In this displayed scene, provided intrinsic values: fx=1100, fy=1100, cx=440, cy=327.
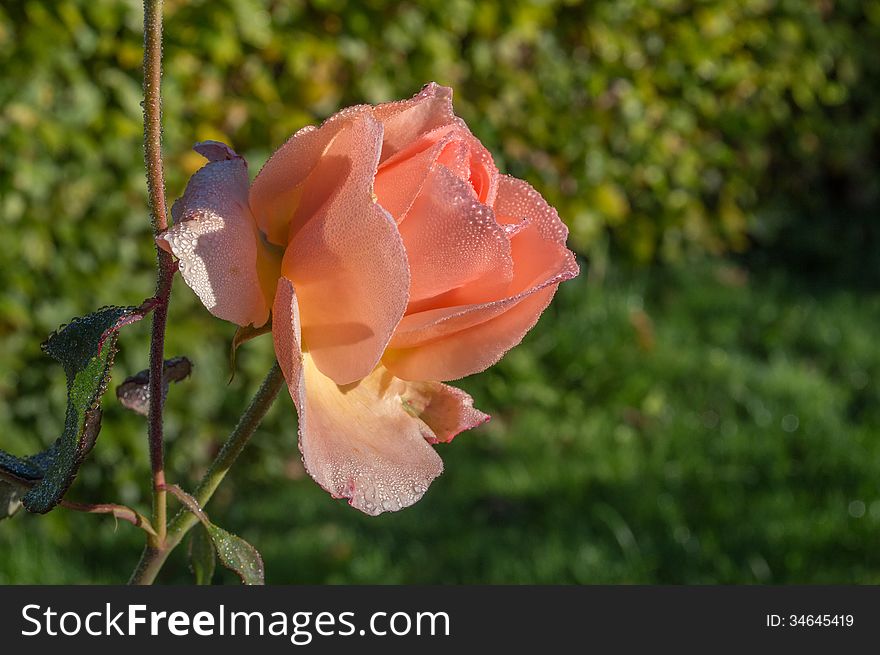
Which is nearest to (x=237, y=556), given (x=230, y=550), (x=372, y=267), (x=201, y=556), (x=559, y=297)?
(x=230, y=550)

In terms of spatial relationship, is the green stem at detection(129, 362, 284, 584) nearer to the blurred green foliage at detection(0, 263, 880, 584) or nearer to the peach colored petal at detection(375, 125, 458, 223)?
the peach colored petal at detection(375, 125, 458, 223)

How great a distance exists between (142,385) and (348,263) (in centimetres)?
27

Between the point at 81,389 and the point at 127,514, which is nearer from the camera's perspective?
the point at 81,389

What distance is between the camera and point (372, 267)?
0.51 metres

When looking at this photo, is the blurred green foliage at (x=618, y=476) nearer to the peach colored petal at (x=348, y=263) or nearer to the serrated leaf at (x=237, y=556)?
the serrated leaf at (x=237, y=556)

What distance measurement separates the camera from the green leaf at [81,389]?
1.68 ft

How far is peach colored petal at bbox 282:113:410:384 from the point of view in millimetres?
500

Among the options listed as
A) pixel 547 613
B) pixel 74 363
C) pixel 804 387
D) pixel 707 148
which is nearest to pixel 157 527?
pixel 74 363

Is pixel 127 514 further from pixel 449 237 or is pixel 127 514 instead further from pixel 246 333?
pixel 449 237

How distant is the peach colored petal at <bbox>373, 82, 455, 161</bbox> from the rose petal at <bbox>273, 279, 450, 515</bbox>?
0.09 m

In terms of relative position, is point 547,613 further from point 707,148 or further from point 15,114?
→ point 707,148

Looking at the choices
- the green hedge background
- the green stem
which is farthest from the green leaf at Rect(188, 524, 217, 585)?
the green hedge background

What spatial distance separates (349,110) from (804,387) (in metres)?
2.95

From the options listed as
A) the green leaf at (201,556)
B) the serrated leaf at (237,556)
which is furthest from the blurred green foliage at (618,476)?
the serrated leaf at (237,556)
